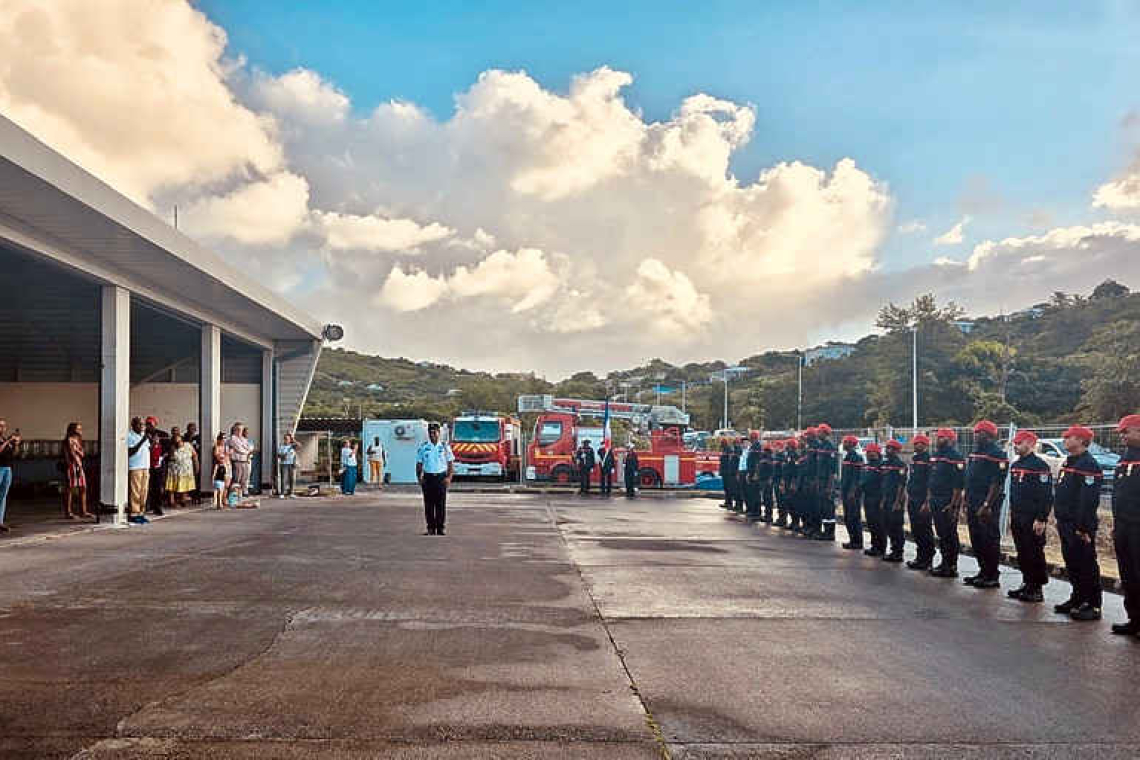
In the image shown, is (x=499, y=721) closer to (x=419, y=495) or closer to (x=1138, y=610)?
(x=1138, y=610)

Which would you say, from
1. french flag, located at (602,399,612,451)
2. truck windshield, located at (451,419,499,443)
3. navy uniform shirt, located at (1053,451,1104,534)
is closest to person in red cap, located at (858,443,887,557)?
navy uniform shirt, located at (1053,451,1104,534)

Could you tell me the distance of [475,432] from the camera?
38.7 meters

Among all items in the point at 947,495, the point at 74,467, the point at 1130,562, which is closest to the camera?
the point at 1130,562

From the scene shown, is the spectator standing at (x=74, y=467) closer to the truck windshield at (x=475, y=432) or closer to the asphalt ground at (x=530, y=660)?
the asphalt ground at (x=530, y=660)

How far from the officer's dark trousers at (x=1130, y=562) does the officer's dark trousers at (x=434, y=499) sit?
9.70 meters

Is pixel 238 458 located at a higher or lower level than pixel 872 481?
higher

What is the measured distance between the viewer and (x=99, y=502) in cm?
1781

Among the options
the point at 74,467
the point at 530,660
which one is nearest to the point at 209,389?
the point at 74,467

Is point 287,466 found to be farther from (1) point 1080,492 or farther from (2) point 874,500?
(1) point 1080,492

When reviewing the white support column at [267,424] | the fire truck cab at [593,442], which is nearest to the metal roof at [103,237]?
the white support column at [267,424]

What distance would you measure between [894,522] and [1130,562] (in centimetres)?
566

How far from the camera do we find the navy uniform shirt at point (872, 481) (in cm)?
1543

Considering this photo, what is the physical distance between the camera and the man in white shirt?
1597 cm

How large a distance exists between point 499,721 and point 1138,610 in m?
6.33
